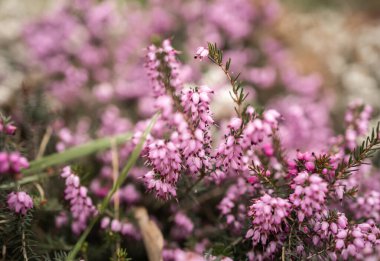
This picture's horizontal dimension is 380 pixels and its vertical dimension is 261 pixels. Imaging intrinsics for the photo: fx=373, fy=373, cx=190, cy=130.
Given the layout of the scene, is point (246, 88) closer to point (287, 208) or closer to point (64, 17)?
point (64, 17)

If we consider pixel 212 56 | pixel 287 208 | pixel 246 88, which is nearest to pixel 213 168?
pixel 287 208

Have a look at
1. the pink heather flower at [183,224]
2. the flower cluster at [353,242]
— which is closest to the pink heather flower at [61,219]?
the pink heather flower at [183,224]

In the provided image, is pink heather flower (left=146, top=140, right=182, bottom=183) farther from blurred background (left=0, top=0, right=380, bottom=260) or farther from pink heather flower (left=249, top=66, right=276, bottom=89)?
pink heather flower (left=249, top=66, right=276, bottom=89)

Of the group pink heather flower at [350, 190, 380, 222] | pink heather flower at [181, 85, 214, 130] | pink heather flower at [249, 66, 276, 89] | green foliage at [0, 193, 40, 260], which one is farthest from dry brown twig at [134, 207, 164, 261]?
pink heather flower at [249, 66, 276, 89]

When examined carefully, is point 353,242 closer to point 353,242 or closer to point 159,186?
point 353,242

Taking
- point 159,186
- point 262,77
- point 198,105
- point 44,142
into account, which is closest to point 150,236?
point 159,186

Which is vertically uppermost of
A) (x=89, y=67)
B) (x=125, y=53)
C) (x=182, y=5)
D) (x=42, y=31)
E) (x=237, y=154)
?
(x=182, y=5)
